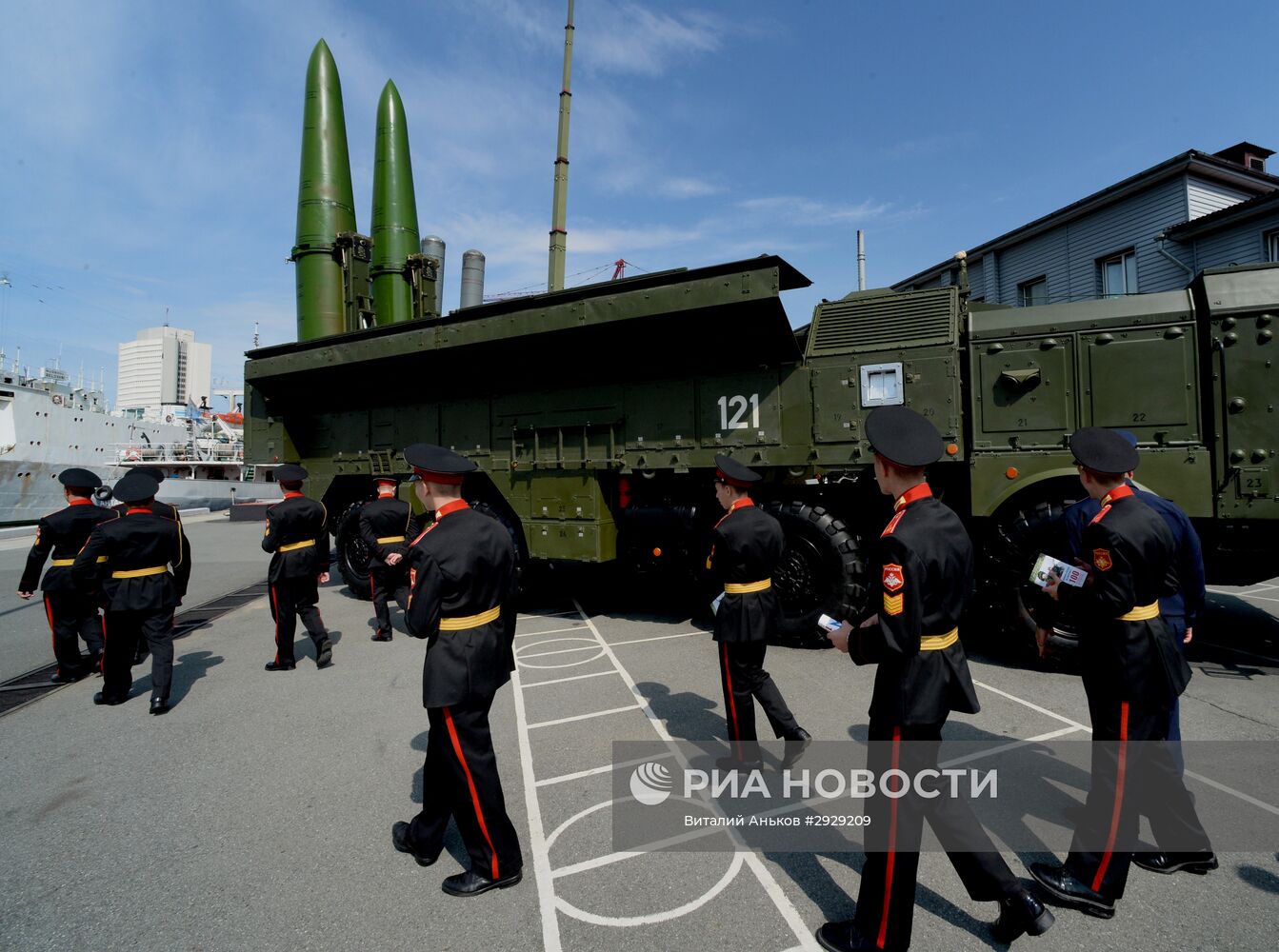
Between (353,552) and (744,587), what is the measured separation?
6.78 m

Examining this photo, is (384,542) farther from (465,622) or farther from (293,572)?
(465,622)

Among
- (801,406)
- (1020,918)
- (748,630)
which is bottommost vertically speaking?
(1020,918)

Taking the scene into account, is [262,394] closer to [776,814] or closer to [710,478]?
[710,478]

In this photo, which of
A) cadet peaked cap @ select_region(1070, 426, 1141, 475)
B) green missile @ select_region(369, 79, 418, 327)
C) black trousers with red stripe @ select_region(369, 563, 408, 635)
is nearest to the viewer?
cadet peaked cap @ select_region(1070, 426, 1141, 475)

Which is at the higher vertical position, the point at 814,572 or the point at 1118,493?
the point at 1118,493

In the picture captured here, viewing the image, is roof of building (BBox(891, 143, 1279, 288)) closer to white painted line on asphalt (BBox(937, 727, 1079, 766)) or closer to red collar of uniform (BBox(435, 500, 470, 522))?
white painted line on asphalt (BBox(937, 727, 1079, 766))

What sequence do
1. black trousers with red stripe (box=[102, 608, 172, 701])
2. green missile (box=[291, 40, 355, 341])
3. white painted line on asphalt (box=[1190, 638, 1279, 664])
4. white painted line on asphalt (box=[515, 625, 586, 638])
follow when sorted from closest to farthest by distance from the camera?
black trousers with red stripe (box=[102, 608, 172, 701]) < white painted line on asphalt (box=[1190, 638, 1279, 664]) < white painted line on asphalt (box=[515, 625, 586, 638]) < green missile (box=[291, 40, 355, 341])

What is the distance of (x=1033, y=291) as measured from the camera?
18562mm

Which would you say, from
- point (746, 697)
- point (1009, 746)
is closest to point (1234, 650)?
point (1009, 746)

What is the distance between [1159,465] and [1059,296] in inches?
617

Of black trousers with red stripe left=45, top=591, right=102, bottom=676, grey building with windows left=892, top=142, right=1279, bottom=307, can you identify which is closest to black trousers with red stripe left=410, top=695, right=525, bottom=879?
black trousers with red stripe left=45, top=591, right=102, bottom=676

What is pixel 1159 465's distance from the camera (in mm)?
4871

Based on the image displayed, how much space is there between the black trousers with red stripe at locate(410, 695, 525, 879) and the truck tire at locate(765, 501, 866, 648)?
3.46m

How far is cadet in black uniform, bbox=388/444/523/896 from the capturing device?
99.7 inches
